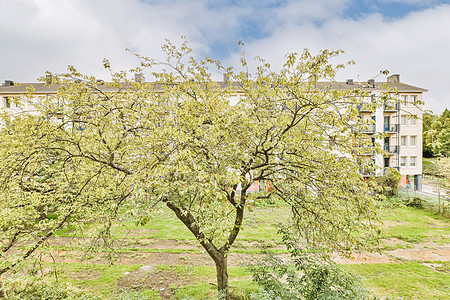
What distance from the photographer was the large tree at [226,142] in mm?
3705

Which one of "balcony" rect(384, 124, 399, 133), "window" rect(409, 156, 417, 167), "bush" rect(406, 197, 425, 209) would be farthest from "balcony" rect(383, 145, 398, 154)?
"bush" rect(406, 197, 425, 209)

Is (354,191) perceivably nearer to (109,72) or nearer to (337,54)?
(337,54)

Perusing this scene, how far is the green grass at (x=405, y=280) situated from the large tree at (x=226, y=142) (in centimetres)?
338

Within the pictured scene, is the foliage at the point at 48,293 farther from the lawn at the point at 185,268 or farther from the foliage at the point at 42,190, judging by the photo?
the foliage at the point at 42,190

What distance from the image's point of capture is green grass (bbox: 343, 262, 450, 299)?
6480mm

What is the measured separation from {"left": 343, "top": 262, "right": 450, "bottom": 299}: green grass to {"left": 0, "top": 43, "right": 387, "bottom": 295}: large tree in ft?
11.1

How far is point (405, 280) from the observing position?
7234 mm

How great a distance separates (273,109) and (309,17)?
198 inches

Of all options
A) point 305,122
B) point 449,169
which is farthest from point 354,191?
point 449,169

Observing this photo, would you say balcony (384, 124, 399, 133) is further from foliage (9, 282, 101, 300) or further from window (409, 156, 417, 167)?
foliage (9, 282, 101, 300)

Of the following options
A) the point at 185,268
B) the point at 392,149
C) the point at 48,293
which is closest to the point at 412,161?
the point at 392,149

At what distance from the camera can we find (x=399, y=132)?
26719 millimetres

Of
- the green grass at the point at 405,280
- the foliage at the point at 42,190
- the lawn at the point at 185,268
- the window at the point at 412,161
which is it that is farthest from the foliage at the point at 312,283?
the window at the point at 412,161

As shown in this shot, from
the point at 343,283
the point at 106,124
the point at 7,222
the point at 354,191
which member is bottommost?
the point at 343,283
